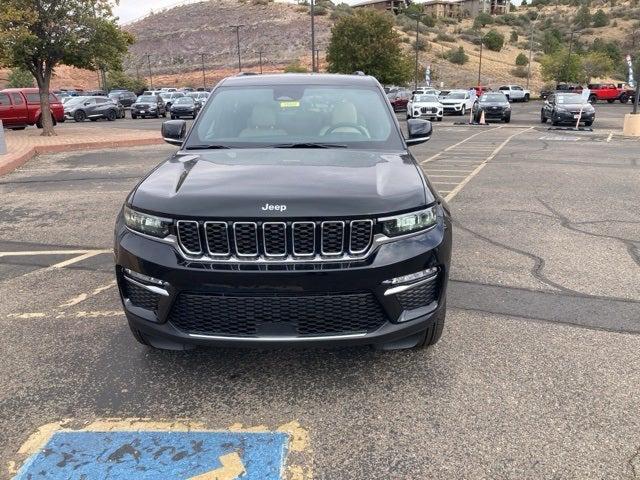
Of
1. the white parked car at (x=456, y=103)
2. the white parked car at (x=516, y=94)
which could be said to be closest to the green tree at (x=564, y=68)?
the white parked car at (x=516, y=94)

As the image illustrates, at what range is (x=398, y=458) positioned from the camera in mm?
2752

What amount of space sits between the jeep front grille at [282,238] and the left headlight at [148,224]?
A: 0.52 feet

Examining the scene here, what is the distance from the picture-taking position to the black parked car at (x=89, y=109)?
32844mm

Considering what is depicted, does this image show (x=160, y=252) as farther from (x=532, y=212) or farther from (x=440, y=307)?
(x=532, y=212)

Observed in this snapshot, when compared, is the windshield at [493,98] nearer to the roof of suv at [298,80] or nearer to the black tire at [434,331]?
the roof of suv at [298,80]

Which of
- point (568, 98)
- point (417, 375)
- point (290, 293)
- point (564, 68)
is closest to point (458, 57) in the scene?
point (564, 68)

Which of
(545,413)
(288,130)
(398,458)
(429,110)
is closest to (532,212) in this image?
(288,130)

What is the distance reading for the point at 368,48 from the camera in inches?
2192

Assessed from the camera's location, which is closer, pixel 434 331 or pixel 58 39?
pixel 434 331

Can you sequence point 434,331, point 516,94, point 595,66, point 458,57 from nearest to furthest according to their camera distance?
point 434,331
point 516,94
point 595,66
point 458,57

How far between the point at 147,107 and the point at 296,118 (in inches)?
1345

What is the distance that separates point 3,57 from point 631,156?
1914cm

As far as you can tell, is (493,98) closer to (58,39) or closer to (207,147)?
(58,39)

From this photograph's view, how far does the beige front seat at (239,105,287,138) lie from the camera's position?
4.32 m
